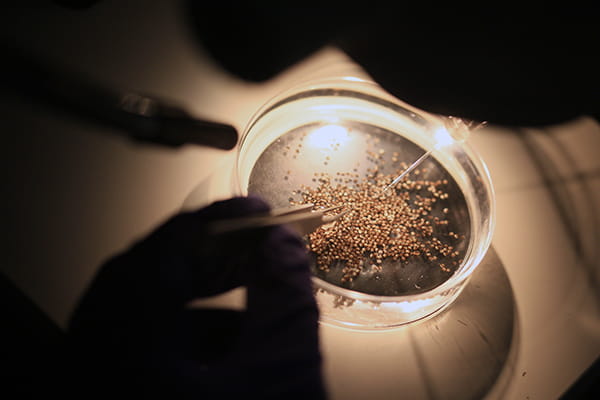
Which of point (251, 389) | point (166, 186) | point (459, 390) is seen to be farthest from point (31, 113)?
point (459, 390)

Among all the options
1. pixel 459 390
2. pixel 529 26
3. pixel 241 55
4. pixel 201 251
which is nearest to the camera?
pixel 529 26

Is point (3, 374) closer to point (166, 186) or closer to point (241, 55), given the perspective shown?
point (166, 186)

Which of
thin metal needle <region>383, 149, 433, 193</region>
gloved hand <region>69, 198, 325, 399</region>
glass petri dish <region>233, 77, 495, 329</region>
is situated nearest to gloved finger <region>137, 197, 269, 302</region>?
gloved hand <region>69, 198, 325, 399</region>

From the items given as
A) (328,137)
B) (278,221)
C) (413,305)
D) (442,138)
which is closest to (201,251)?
(278,221)

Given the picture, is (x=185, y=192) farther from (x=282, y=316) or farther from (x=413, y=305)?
(x=413, y=305)

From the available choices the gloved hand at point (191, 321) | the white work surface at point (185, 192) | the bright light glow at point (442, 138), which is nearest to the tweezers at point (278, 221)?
the gloved hand at point (191, 321)

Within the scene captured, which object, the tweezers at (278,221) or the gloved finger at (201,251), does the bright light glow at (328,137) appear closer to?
the tweezers at (278,221)

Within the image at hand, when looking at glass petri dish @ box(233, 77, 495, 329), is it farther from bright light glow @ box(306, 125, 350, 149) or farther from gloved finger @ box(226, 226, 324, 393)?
gloved finger @ box(226, 226, 324, 393)
